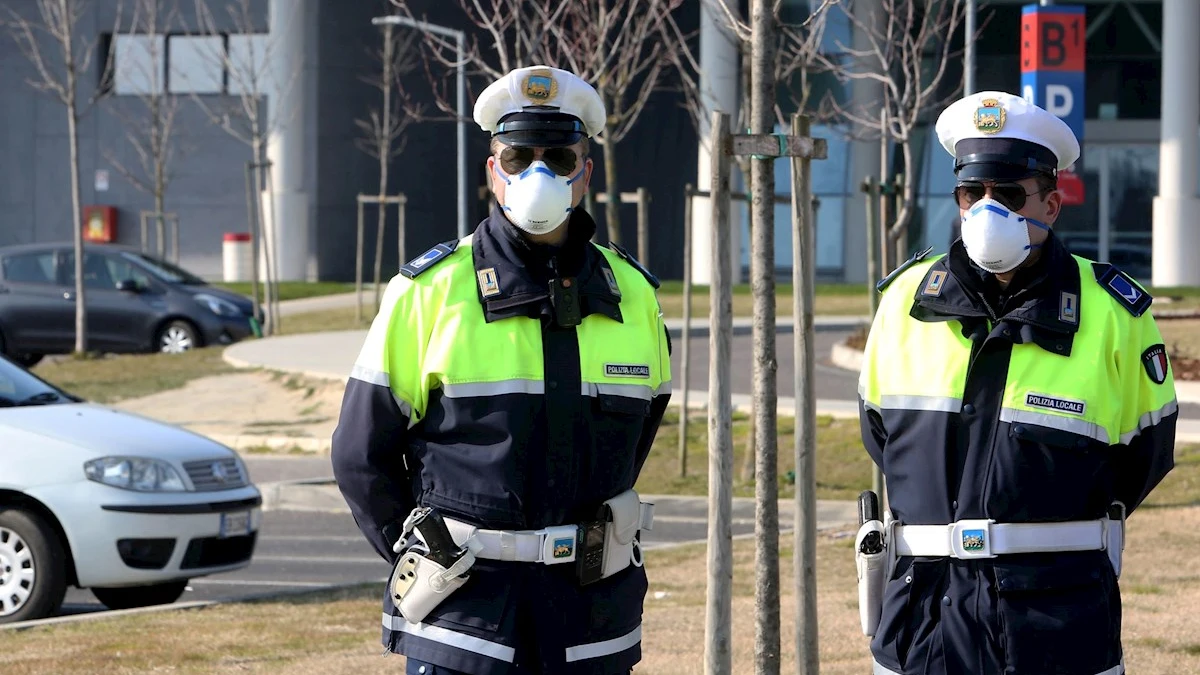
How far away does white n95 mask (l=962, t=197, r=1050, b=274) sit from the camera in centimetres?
383

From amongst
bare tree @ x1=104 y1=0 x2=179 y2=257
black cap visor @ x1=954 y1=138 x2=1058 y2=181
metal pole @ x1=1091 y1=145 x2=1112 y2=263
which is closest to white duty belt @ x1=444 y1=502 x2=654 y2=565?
black cap visor @ x1=954 y1=138 x2=1058 y2=181

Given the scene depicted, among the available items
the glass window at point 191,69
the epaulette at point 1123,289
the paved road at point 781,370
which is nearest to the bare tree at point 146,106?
the glass window at point 191,69

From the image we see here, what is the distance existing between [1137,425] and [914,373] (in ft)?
1.62

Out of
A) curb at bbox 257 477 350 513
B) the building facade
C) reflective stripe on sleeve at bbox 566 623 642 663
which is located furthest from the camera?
the building facade

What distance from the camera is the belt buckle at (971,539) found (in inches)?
148

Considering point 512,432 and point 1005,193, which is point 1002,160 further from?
point 512,432

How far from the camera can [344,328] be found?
88.6ft

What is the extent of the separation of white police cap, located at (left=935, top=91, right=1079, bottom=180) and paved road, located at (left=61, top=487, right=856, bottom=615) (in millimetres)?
6076

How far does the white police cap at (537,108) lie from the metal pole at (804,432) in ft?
6.23

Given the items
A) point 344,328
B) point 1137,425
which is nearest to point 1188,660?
point 1137,425

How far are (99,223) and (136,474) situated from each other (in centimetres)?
3606

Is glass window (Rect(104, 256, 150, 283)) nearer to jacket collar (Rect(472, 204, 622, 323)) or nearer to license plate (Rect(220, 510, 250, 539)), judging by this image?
Answer: license plate (Rect(220, 510, 250, 539))

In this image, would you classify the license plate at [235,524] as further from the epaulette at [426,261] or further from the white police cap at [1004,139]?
the white police cap at [1004,139]

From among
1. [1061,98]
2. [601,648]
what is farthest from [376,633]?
[1061,98]
